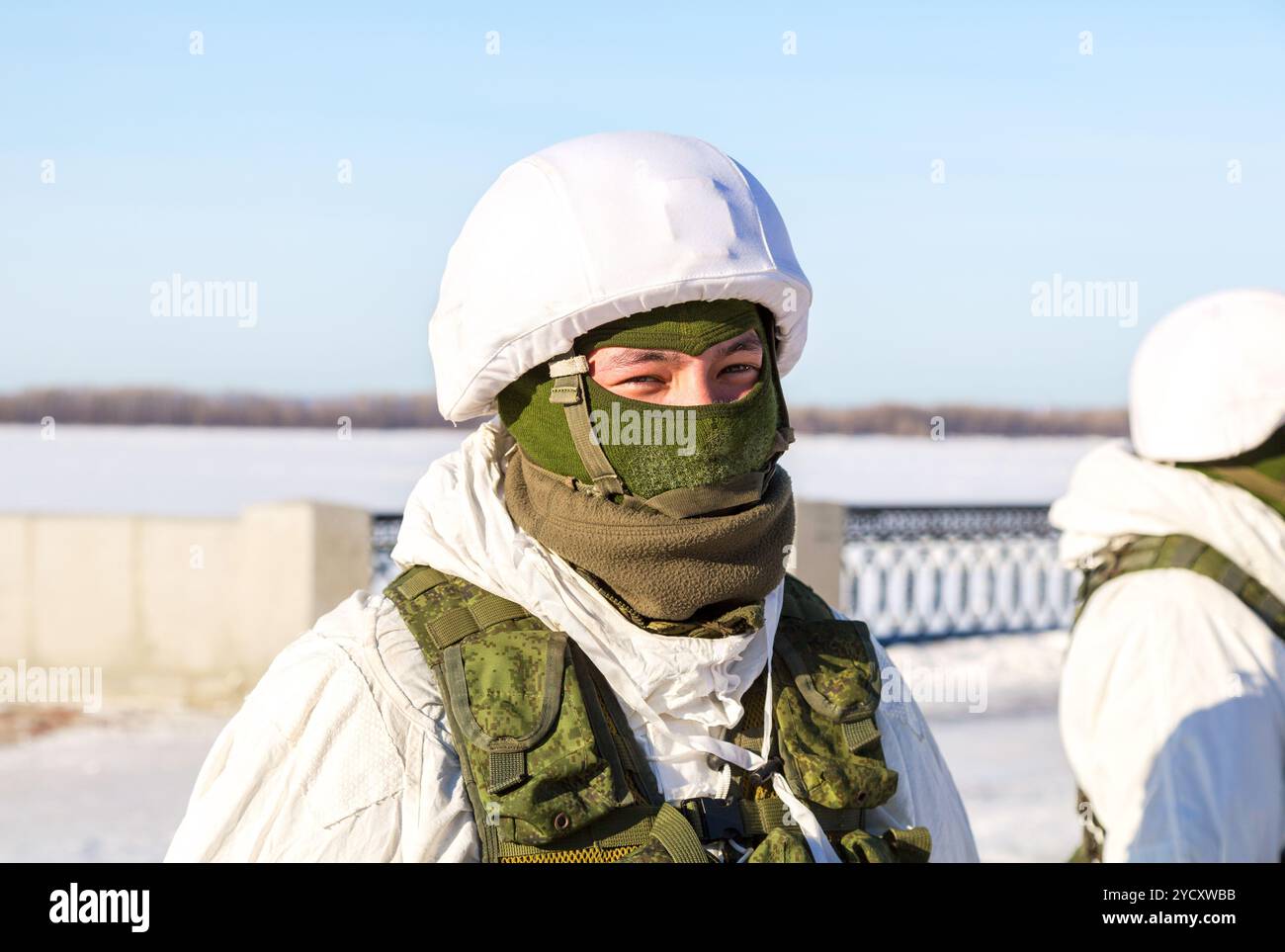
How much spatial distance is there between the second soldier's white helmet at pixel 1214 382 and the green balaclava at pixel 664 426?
6.33 feet

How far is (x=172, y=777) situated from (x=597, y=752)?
7216 mm

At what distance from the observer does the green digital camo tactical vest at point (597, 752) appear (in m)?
1.83

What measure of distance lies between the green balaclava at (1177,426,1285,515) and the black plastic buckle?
2.16 metres

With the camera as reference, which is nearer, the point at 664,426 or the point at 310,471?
the point at 664,426

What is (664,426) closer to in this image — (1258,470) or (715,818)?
(715,818)

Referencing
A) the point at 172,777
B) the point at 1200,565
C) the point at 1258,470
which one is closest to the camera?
the point at 1200,565

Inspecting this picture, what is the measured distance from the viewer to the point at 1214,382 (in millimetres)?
3580

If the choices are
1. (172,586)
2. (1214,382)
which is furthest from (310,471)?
(1214,382)

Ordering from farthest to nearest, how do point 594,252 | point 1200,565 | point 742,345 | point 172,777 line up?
point 172,777 < point 1200,565 < point 742,345 < point 594,252

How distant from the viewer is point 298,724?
6.01ft

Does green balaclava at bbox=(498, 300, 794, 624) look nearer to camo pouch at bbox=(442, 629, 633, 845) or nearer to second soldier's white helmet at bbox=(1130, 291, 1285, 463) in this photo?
camo pouch at bbox=(442, 629, 633, 845)

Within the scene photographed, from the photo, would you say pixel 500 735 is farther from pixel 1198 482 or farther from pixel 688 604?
pixel 1198 482
